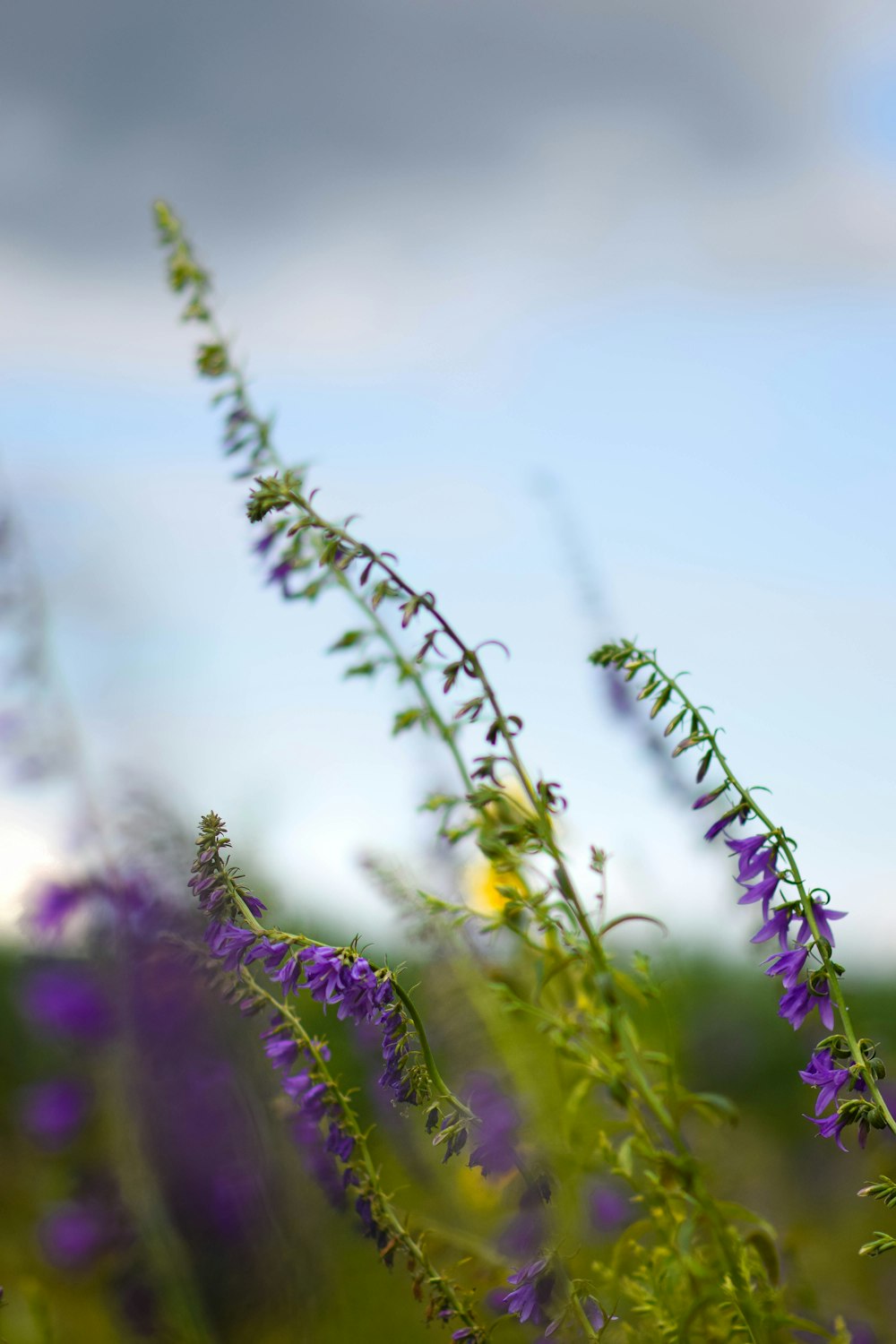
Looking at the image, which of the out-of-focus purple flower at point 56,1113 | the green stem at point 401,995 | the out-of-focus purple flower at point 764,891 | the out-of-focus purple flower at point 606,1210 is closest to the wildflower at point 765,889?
the out-of-focus purple flower at point 764,891

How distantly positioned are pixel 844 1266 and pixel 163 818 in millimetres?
3718

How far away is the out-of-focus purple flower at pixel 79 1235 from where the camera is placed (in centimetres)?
317

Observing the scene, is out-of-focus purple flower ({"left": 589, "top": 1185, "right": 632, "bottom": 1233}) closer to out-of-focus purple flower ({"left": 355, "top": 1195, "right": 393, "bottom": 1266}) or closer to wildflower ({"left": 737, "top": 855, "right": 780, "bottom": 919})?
out-of-focus purple flower ({"left": 355, "top": 1195, "right": 393, "bottom": 1266})

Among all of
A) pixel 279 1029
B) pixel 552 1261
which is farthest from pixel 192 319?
pixel 552 1261

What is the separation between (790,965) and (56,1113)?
2.62m

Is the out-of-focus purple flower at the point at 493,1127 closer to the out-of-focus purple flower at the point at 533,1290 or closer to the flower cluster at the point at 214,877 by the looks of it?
the out-of-focus purple flower at the point at 533,1290

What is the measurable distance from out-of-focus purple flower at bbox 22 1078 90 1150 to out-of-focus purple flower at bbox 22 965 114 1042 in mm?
343

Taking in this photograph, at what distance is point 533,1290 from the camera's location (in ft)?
4.90

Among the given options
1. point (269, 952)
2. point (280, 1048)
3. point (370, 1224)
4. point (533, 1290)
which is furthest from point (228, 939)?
point (533, 1290)

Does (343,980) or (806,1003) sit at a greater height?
(343,980)

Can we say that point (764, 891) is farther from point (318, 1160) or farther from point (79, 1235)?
point (79, 1235)

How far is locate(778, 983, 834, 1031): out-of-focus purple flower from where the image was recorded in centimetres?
153

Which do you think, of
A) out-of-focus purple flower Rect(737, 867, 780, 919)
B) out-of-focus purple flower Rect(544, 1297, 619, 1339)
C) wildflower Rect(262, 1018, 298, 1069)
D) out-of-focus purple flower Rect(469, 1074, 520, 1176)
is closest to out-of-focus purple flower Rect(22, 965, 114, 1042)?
A: out-of-focus purple flower Rect(469, 1074, 520, 1176)

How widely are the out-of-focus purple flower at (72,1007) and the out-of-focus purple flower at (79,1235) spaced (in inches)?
19.4
